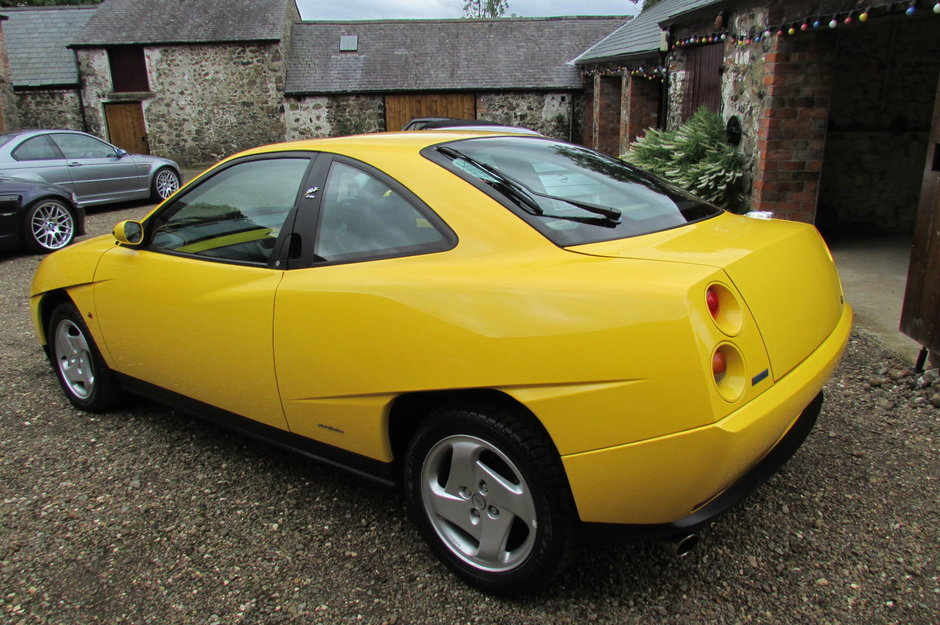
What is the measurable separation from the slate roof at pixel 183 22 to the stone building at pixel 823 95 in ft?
49.7

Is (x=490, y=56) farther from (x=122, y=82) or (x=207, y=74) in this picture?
(x=122, y=82)

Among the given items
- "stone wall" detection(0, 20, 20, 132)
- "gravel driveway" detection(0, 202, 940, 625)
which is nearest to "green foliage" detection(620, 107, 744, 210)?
"gravel driveway" detection(0, 202, 940, 625)

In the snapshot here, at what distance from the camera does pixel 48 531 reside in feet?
9.02

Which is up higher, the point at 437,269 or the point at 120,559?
the point at 437,269

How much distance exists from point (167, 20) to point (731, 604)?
78.7 ft

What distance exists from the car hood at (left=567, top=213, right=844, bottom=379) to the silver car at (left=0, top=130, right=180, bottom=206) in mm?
10694

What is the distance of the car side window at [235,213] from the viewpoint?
9.20 feet

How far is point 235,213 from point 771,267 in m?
2.32

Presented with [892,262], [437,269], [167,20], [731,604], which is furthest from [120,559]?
[167,20]

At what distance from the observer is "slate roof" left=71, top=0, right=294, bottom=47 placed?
67.8 ft

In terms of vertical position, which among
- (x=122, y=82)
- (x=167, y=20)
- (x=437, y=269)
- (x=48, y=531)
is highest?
(x=167, y=20)

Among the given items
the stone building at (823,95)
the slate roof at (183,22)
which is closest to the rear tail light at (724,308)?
the stone building at (823,95)

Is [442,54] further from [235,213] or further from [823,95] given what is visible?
[235,213]

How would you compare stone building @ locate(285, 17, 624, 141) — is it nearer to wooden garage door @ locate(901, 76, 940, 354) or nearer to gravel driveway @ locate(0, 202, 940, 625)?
wooden garage door @ locate(901, 76, 940, 354)
